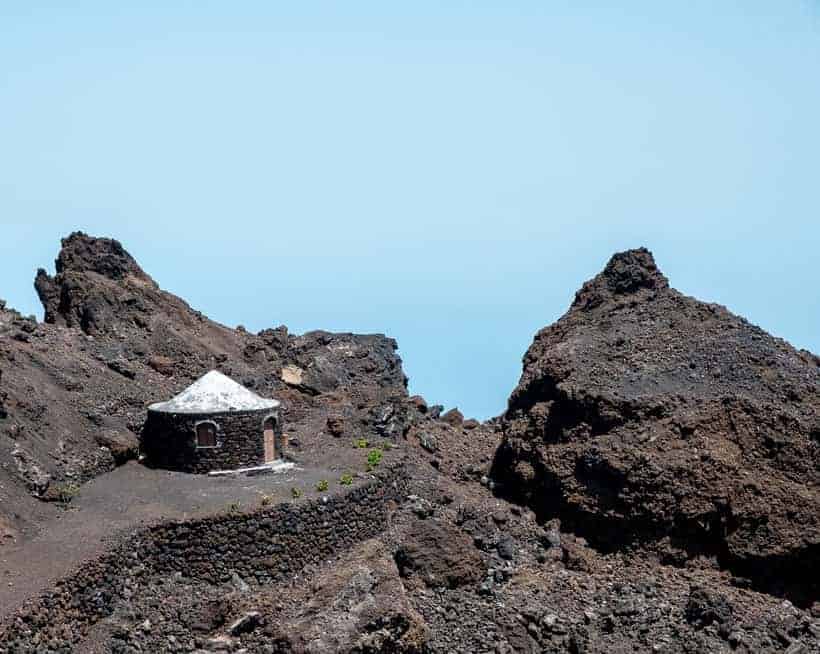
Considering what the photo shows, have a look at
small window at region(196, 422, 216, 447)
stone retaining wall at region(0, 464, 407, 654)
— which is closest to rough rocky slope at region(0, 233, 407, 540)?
small window at region(196, 422, 216, 447)

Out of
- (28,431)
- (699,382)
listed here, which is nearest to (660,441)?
(699,382)

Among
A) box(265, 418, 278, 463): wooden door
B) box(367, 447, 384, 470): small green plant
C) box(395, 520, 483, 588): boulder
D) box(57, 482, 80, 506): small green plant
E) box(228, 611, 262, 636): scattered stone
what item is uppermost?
box(265, 418, 278, 463): wooden door

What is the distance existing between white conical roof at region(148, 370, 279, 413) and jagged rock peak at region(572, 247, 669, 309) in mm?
13951

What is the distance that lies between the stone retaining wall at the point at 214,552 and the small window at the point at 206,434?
14.3 ft

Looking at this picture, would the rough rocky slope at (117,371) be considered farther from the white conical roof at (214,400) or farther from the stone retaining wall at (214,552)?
the stone retaining wall at (214,552)

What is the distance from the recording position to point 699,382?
1257 inches

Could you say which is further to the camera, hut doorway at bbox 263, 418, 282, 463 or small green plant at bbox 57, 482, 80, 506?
hut doorway at bbox 263, 418, 282, 463

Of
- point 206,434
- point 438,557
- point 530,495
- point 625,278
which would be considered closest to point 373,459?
point 438,557

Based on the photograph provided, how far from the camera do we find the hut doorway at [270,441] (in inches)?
1236

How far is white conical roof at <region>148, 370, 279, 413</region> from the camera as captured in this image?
30.5 meters

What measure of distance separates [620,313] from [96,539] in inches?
798

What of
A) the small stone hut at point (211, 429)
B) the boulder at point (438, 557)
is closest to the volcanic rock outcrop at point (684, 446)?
the boulder at point (438, 557)

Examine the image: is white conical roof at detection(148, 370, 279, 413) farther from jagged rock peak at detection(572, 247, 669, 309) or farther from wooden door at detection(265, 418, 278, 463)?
jagged rock peak at detection(572, 247, 669, 309)

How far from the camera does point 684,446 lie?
99.5 ft
